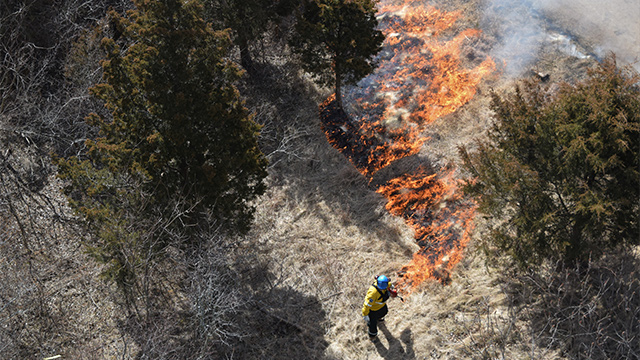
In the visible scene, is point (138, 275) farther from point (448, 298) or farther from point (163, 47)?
point (448, 298)

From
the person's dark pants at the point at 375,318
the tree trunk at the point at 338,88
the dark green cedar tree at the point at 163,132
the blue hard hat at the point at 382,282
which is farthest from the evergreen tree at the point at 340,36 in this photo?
the person's dark pants at the point at 375,318

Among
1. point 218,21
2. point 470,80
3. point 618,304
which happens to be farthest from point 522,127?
point 218,21

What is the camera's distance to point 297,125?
17.4 m

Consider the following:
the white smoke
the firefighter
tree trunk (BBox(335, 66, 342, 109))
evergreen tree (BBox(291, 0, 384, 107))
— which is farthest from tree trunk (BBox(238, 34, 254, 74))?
the firefighter

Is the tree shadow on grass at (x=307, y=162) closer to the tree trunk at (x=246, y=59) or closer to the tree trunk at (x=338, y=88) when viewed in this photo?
the tree trunk at (x=246, y=59)

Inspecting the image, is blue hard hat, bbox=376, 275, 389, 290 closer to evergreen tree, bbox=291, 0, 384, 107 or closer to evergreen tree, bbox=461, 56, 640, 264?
evergreen tree, bbox=461, 56, 640, 264

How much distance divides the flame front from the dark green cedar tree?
478 centimetres

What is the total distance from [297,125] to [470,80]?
19.3ft

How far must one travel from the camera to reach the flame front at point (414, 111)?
12.7m

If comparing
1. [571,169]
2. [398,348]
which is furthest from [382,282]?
[571,169]

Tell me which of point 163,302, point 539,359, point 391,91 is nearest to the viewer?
point 539,359

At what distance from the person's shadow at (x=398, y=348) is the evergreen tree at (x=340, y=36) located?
8312mm

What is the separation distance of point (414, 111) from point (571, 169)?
743cm

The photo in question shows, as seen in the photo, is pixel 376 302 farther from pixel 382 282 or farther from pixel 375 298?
pixel 382 282
